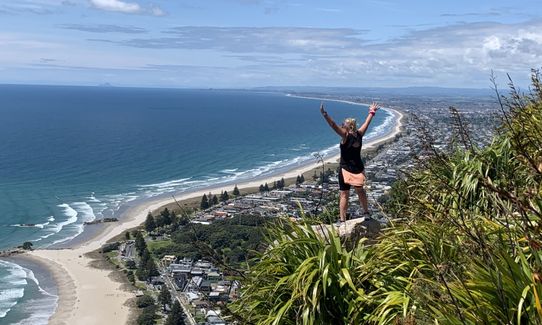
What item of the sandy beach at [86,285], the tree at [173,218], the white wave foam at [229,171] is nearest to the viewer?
the sandy beach at [86,285]

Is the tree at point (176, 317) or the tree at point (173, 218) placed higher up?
the tree at point (176, 317)

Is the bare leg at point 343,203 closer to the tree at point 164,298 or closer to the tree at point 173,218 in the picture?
the tree at point 164,298

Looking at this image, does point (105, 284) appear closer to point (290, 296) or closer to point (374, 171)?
point (290, 296)

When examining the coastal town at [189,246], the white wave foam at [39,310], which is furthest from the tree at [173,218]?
the white wave foam at [39,310]

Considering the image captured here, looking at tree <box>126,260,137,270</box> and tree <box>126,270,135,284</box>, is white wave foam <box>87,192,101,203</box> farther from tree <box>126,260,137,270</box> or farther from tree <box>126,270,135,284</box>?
tree <box>126,270,135,284</box>

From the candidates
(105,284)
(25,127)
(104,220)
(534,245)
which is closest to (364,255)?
(534,245)

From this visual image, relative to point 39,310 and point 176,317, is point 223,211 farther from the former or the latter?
point 176,317

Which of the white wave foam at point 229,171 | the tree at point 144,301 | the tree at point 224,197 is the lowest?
the white wave foam at point 229,171

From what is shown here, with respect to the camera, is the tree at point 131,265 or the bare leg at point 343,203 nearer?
the bare leg at point 343,203
